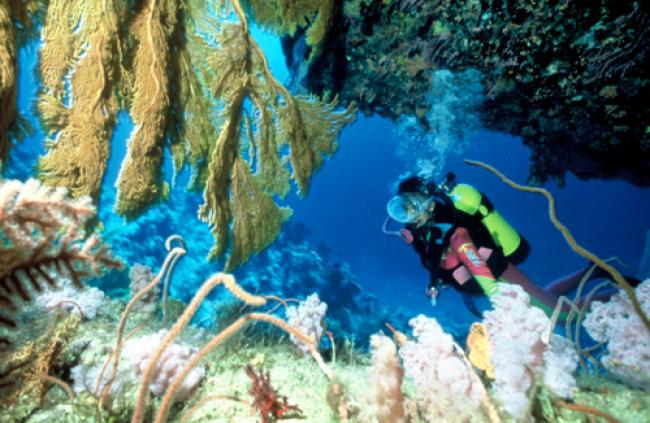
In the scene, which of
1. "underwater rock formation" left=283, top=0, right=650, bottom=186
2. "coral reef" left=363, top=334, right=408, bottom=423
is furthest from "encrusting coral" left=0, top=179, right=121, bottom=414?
"underwater rock formation" left=283, top=0, right=650, bottom=186

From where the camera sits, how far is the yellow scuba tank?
5043 millimetres

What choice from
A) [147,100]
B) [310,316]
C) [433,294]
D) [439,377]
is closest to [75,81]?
[147,100]

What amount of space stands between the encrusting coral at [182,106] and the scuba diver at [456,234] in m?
1.50

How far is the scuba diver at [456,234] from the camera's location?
190 inches

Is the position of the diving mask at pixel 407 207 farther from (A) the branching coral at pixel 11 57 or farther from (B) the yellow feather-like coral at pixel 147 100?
(A) the branching coral at pixel 11 57

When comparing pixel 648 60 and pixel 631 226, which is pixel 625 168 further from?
pixel 631 226

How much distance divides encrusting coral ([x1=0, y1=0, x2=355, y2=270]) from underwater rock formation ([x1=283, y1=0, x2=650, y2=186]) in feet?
6.31

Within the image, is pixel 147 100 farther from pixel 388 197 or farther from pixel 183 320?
Answer: pixel 388 197

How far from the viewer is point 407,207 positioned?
16.1 feet

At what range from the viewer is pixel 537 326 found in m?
1.94

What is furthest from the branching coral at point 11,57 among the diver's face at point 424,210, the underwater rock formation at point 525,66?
the diver's face at point 424,210

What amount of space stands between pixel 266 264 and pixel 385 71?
42.2ft

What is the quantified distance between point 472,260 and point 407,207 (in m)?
1.13

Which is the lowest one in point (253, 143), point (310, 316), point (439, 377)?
point (439, 377)
